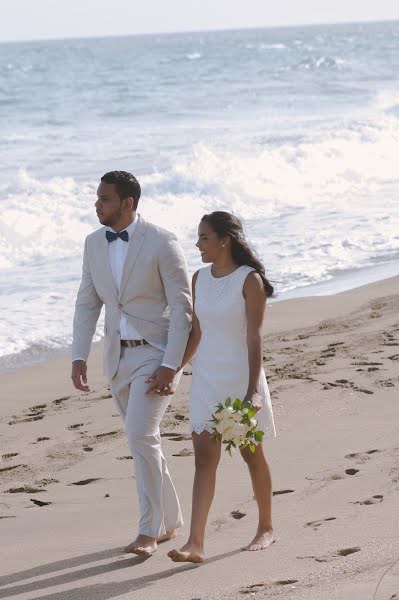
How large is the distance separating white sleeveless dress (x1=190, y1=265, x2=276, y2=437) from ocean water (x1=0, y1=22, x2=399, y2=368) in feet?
16.3

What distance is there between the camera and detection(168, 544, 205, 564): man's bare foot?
485 cm

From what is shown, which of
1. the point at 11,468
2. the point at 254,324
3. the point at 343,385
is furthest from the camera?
the point at 343,385

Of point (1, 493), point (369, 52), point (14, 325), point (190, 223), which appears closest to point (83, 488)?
point (1, 493)

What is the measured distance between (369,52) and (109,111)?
45972mm

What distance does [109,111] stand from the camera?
122 feet

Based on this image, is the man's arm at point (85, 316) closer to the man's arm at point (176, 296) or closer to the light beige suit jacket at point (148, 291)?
the light beige suit jacket at point (148, 291)

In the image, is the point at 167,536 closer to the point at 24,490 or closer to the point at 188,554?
the point at 188,554

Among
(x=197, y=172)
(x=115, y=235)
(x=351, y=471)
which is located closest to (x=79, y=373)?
(x=115, y=235)

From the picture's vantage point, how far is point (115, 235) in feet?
17.0

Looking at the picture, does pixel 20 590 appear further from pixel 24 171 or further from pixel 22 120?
pixel 22 120

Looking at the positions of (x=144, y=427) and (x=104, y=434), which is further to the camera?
(x=104, y=434)

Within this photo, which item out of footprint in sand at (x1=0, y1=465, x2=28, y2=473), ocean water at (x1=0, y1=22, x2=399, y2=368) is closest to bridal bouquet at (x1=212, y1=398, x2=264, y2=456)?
footprint in sand at (x1=0, y1=465, x2=28, y2=473)

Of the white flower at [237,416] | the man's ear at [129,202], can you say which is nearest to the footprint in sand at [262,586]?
the white flower at [237,416]

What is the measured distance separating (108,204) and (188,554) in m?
1.58
